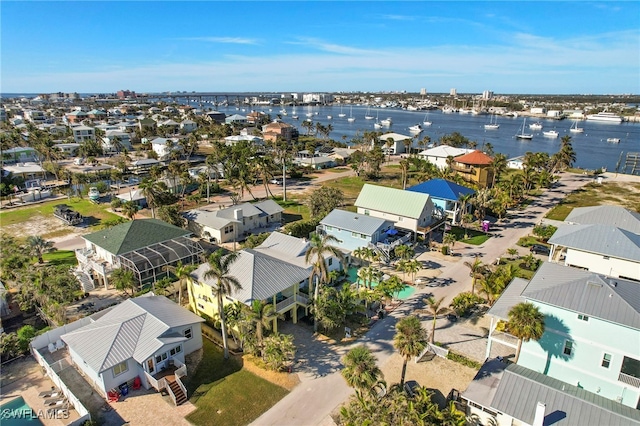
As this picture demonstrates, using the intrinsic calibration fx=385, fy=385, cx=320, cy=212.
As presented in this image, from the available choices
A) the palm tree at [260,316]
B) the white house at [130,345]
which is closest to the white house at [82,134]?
the white house at [130,345]

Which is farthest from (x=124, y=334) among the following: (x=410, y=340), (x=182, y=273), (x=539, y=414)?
(x=539, y=414)

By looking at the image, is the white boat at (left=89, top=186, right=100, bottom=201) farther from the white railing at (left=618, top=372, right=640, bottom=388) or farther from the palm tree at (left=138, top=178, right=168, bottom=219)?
the white railing at (left=618, top=372, right=640, bottom=388)

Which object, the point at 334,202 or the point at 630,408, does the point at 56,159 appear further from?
the point at 630,408

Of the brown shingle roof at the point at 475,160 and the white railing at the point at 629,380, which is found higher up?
the brown shingle roof at the point at 475,160

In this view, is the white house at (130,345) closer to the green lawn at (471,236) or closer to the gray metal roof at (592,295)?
the gray metal roof at (592,295)

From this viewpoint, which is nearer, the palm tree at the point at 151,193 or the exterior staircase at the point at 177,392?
the exterior staircase at the point at 177,392

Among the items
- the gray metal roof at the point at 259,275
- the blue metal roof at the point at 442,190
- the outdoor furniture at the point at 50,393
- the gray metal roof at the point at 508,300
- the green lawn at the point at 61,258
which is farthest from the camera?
the blue metal roof at the point at 442,190

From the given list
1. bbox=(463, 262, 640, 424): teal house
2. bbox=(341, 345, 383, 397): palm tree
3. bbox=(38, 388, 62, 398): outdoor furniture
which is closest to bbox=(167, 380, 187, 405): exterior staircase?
bbox=(38, 388, 62, 398): outdoor furniture

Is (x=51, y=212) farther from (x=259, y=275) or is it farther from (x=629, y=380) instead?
(x=629, y=380)
